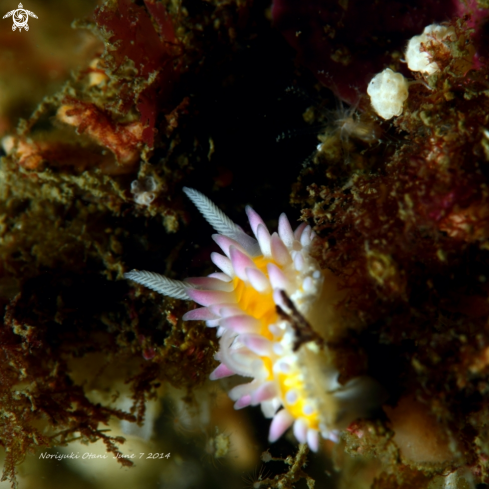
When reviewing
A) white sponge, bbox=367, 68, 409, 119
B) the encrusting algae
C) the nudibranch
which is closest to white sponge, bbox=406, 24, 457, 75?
the encrusting algae

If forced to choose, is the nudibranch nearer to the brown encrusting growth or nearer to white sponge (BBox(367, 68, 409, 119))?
the brown encrusting growth

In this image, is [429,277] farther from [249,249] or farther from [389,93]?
[389,93]

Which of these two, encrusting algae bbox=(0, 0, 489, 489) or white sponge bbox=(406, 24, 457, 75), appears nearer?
encrusting algae bbox=(0, 0, 489, 489)

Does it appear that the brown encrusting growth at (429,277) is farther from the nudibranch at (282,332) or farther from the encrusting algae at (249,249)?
the nudibranch at (282,332)

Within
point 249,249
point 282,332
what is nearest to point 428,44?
point 249,249

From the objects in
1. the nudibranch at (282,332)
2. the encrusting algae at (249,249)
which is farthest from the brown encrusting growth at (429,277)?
the nudibranch at (282,332)
